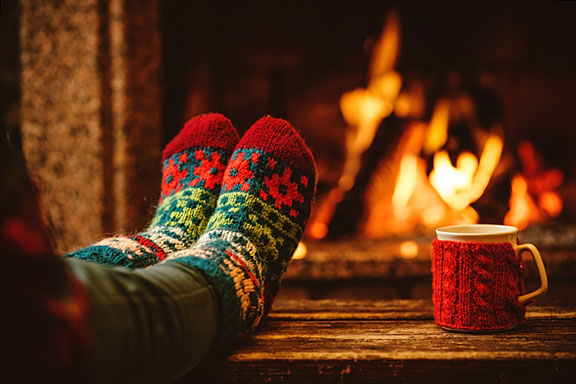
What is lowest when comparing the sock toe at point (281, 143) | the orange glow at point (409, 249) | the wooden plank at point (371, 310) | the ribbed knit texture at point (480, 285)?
the orange glow at point (409, 249)

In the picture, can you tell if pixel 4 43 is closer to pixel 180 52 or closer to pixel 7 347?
pixel 180 52

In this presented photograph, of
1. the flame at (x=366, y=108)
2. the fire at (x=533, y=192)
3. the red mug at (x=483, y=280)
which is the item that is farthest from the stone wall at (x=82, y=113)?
the fire at (x=533, y=192)

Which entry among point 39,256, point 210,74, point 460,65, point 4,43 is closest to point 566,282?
point 460,65

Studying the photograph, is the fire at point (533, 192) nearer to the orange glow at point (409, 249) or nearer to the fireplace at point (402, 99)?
the fireplace at point (402, 99)

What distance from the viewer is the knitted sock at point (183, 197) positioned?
1.96 ft

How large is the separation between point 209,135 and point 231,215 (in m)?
0.23

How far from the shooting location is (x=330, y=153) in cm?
146

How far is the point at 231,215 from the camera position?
25.4 inches

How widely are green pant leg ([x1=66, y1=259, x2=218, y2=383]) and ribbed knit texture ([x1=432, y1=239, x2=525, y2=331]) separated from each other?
234mm

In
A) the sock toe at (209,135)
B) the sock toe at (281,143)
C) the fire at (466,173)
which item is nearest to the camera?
the sock toe at (281,143)

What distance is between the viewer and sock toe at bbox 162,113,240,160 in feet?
2.74

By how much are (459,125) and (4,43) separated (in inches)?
43.5

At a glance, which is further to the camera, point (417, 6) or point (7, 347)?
point (417, 6)

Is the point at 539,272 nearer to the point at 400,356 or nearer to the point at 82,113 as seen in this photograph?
the point at 400,356
